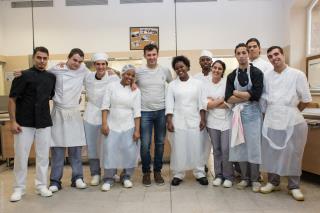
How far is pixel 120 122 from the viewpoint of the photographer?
10.8ft

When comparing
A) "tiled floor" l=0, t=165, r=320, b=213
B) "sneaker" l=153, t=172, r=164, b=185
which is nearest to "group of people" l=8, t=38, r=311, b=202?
"sneaker" l=153, t=172, r=164, b=185

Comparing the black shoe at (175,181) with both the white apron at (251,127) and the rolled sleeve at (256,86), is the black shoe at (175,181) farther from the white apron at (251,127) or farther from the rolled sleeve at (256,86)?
the rolled sleeve at (256,86)

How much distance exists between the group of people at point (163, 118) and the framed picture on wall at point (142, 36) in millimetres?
2442

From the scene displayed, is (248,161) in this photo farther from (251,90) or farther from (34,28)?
(34,28)

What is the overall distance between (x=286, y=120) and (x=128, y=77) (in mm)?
1627

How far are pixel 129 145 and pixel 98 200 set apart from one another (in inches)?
25.5

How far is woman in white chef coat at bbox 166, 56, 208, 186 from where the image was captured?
3.33 metres

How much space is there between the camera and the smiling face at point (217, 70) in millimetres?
3277

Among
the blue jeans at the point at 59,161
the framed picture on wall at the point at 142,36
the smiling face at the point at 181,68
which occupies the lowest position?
the blue jeans at the point at 59,161

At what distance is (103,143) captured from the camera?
335cm

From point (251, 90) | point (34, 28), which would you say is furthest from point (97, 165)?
point (34, 28)

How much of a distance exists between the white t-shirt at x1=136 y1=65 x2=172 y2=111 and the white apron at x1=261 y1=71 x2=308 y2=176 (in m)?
1.14

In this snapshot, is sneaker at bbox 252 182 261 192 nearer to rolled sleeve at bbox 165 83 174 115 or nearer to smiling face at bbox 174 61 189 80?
rolled sleeve at bbox 165 83 174 115

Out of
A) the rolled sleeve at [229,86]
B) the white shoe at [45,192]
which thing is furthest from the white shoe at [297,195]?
the white shoe at [45,192]
